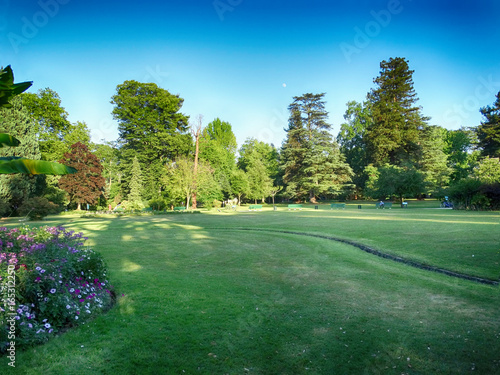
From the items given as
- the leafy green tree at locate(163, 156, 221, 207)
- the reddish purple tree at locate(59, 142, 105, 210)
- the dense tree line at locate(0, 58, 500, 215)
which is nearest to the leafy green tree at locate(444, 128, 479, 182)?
the dense tree line at locate(0, 58, 500, 215)

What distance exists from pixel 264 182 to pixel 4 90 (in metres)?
53.8

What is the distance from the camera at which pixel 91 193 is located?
3822cm

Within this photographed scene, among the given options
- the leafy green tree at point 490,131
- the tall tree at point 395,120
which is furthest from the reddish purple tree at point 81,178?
the leafy green tree at point 490,131

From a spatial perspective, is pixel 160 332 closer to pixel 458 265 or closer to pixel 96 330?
pixel 96 330

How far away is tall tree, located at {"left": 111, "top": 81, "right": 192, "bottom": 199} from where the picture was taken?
152 ft

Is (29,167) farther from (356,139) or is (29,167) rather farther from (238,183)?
(356,139)

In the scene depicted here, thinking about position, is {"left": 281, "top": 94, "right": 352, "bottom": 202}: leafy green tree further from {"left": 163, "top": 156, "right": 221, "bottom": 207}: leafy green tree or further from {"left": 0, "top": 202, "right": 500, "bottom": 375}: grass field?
{"left": 0, "top": 202, "right": 500, "bottom": 375}: grass field

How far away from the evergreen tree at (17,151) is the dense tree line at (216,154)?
13cm

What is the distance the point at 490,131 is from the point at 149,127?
54327mm

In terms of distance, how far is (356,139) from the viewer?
6209 cm

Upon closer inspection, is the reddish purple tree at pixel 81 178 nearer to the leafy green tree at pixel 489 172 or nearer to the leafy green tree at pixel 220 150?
the leafy green tree at pixel 220 150

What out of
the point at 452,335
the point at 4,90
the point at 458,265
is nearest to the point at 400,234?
the point at 458,265

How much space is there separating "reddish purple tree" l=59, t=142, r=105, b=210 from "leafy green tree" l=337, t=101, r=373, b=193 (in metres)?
46.6

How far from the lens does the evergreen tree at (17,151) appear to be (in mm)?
28252
